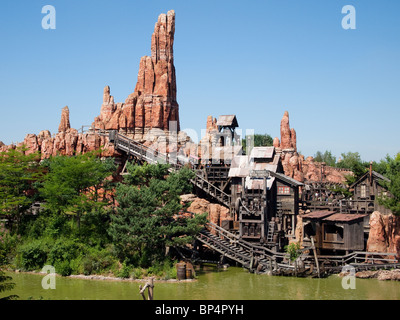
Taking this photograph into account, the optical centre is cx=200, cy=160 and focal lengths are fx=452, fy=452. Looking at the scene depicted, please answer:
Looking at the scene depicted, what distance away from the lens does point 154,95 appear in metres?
69.7

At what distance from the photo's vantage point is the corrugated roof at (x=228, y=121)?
44.6m

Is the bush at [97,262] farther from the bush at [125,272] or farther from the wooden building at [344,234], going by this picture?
the wooden building at [344,234]

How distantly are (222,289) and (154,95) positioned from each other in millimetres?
47993

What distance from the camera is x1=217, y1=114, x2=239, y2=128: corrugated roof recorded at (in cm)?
4464

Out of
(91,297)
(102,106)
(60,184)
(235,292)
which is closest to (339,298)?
(235,292)

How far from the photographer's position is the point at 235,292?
988 inches

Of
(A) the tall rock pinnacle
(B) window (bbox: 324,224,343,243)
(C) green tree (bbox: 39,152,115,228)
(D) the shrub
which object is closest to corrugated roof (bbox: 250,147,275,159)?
(B) window (bbox: 324,224,343,243)

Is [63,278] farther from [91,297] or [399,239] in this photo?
[399,239]

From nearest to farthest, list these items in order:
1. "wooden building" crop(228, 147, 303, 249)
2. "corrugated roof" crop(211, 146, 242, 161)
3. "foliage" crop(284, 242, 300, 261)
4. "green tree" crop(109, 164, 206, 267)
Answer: "green tree" crop(109, 164, 206, 267) → "foliage" crop(284, 242, 300, 261) → "wooden building" crop(228, 147, 303, 249) → "corrugated roof" crop(211, 146, 242, 161)

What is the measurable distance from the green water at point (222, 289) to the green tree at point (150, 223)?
269 cm

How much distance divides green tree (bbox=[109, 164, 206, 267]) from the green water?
2692 mm

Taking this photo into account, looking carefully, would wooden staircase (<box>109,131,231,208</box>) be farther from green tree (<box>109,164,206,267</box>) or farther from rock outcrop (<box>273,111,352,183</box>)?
rock outcrop (<box>273,111,352,183</box>)

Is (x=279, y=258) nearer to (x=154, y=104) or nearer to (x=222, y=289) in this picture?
(x=222, y=289)

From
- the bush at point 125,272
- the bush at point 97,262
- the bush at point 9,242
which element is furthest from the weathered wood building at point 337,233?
the bush at point 9,242
